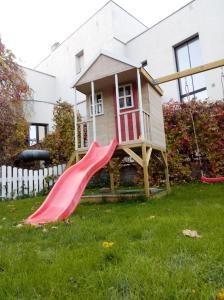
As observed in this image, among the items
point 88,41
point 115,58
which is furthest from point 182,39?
point 88,41

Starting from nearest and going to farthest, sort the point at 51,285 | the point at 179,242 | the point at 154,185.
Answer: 1. the point at 51,285
2. the point at 179,242
3. the point at 154,185

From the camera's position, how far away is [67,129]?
12.5m

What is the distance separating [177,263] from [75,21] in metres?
20.7

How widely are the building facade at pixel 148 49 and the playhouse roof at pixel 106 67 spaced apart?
227 millimetres

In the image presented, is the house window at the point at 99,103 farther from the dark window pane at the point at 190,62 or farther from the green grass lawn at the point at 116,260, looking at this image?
the green grass lawn at the point at 116,260

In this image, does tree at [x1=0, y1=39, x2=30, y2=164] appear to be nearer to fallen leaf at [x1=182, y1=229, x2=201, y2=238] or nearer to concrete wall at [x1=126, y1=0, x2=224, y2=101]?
concrete wall at [x1=126, y1=0, x2=224, y2=101]

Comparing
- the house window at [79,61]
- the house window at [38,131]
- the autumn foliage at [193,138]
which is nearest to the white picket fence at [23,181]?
the autumn foliage at [193,138]

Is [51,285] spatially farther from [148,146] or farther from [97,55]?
[97,55]

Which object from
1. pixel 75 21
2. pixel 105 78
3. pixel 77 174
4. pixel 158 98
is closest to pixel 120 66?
pixel 105 78

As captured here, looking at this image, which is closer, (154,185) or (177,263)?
(177,263)

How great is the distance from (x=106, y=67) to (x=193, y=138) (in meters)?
4.05

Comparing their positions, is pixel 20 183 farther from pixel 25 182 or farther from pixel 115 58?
pixel 115 58

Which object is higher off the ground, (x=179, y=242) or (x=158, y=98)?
(x=158, y=98)

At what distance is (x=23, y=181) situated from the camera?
10031mm
